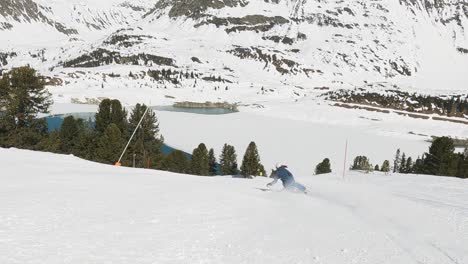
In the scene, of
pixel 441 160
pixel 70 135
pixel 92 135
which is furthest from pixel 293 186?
pixel 441 160

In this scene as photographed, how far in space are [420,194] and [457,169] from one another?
6228 cm

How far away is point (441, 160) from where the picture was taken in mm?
80562

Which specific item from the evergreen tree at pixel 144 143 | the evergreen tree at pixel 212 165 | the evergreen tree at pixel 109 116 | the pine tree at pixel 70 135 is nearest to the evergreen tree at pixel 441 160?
the evergreen tree at pixel 212 165

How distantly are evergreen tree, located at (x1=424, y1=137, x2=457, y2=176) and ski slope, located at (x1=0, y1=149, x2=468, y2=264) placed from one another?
63.4 metres

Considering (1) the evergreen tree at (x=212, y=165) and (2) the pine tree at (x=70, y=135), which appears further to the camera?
(1) the evergreen tree at (x=212, y=165)

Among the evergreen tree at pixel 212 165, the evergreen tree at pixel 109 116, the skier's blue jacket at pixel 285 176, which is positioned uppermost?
the evergreen tree at pixel 109 116

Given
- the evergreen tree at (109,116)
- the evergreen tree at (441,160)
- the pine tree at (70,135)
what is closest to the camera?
the pine tree at (70,135)

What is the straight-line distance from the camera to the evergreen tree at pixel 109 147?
62.2m

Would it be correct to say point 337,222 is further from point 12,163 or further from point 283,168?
point 12,163

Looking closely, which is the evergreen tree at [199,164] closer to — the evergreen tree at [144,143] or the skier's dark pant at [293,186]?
the evergreen tree at [144,143]

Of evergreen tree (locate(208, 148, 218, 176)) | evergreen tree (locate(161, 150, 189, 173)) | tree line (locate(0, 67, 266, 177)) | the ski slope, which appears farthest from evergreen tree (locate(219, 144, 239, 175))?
the ski slope

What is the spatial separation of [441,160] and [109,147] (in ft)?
192

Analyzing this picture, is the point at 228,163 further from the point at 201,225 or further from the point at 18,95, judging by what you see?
the point at 201,225

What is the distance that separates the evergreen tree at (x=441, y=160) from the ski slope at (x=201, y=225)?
63.4 metres
